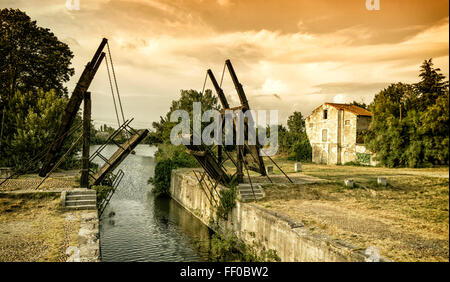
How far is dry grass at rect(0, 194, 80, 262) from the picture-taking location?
7145 millimetres

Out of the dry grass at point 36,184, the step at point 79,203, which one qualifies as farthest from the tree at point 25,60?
the step at point 79,203

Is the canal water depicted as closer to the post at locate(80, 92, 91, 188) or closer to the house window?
the post at locate(80, 92, 91, 188)

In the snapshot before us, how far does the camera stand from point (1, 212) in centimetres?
1048

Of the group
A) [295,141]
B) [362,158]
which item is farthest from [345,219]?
[295,141]

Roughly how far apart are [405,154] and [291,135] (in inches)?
715

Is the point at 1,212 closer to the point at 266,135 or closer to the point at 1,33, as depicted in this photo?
the point at 1,33

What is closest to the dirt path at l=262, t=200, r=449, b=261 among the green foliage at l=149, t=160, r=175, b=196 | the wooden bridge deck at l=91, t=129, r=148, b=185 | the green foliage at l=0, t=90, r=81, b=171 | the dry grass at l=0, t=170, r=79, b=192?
the wooden bridge deck at l=91, t=129, r=148, b=185

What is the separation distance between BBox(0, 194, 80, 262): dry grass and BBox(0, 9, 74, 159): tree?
10603mm

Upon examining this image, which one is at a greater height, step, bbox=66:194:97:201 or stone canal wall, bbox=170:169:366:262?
step, bbox=66:194:97:201

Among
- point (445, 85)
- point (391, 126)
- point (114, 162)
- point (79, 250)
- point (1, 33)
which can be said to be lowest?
point (79, 250)

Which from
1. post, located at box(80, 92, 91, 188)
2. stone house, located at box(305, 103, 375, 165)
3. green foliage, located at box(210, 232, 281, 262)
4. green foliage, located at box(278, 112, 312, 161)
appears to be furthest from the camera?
green foliage, located at box(278, 112, 312, 161)

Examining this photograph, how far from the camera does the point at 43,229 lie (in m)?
8.88
